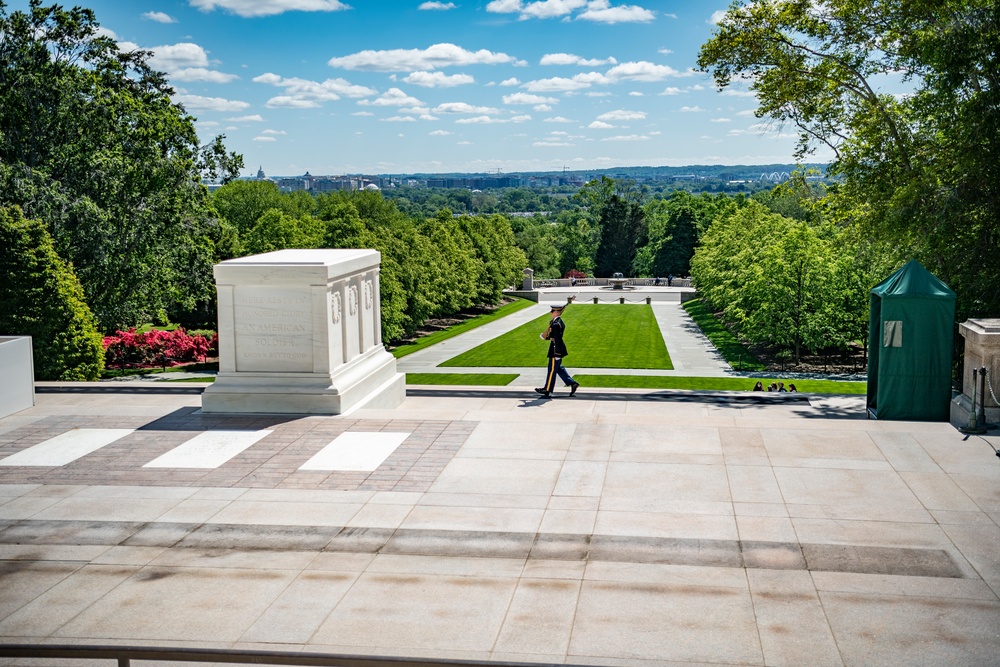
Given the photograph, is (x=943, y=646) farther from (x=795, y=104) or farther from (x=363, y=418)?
(x=795, y=104)

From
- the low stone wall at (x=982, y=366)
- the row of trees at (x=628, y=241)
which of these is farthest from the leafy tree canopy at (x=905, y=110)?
the row of trees at (x=628, y=241)

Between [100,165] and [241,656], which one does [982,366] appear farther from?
[100,165]

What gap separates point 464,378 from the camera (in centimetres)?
3328

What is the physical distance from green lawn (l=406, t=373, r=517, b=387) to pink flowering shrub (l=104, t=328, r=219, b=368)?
1039cm

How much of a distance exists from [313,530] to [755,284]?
32.8 meters

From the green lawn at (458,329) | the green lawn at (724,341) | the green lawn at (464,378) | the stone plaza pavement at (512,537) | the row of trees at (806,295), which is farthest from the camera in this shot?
the green lawn at (458,329)

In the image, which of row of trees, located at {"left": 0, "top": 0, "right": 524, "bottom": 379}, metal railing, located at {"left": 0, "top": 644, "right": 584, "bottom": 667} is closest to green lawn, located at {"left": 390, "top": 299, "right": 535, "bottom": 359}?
row of trees, located at {"left": 0, "top": 0, "right": 524, "bottom": 379}

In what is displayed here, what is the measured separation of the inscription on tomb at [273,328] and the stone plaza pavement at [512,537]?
0.97 m

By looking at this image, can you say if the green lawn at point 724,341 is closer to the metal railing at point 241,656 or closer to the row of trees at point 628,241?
the row of trees at point 628,241

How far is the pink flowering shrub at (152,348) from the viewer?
36.8 metres

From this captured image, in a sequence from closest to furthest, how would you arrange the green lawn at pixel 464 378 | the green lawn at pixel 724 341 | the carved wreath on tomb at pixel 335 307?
the carved wreath on tomb at pixel 335 307 < the green lawn at pixel 464 378 < the green lawn at pixel 724 341

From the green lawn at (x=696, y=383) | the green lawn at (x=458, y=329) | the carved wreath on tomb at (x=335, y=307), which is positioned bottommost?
the green lawn at (x=458, y=329)

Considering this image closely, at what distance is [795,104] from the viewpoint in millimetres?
24422

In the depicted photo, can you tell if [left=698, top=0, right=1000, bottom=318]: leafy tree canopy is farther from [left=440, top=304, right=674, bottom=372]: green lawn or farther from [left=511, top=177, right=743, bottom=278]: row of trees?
[left=511, top=177, right=743, bottom=278]: row of trees
